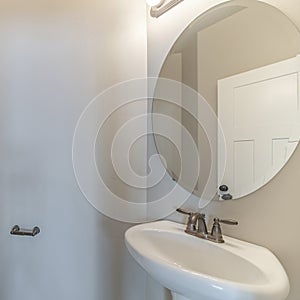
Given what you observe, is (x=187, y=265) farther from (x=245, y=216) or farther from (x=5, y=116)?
(x=5, y=116)

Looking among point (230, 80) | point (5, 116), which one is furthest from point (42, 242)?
point (230, 80)

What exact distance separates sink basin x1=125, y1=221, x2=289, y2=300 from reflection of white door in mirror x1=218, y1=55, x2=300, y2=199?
0.22 metres

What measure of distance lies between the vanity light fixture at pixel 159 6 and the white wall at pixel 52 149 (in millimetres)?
220

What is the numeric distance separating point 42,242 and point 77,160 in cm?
46

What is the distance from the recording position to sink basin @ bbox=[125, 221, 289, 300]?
2.46ft

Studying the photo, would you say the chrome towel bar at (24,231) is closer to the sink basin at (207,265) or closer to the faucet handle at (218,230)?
the sink basin at (207,265)

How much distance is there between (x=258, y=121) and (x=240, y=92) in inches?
5.4

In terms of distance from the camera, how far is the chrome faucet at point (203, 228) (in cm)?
111

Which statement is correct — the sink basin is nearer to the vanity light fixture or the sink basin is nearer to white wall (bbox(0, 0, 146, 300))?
white wall (bbox(0, 0, 146, 300))

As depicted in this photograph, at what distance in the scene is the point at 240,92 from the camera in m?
1.11

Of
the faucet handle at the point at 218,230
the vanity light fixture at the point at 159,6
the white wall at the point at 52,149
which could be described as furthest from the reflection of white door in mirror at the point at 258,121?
the white wall at the point at 52,149

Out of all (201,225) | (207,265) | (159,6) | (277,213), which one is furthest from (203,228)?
(159,6)

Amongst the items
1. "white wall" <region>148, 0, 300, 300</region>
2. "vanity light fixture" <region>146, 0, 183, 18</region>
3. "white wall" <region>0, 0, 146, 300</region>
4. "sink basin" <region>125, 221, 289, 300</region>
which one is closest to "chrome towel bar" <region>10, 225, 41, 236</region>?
"white wall" <region>0, 0, 146, 300</region>

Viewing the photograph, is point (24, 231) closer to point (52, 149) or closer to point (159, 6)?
point (52, 149)
